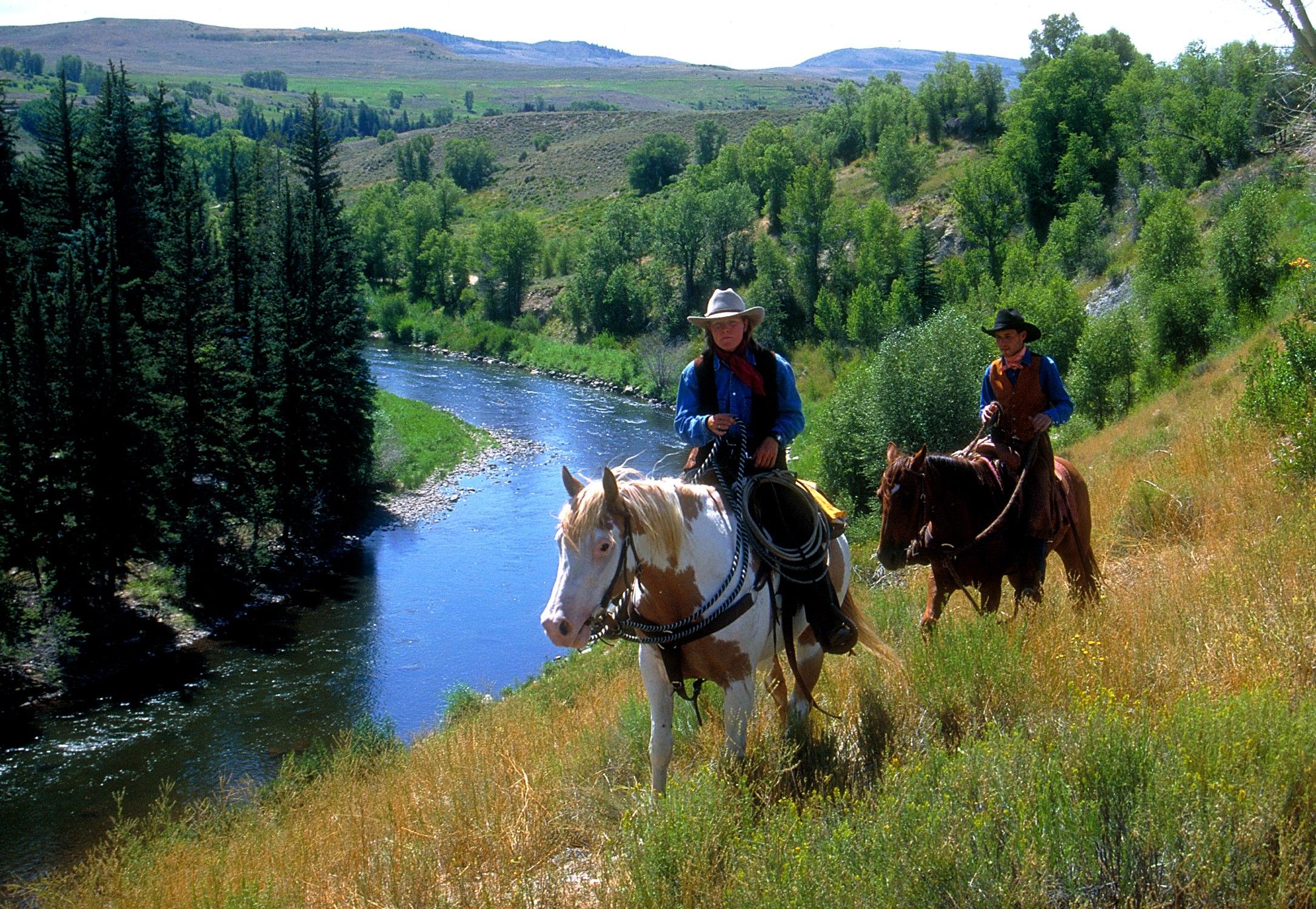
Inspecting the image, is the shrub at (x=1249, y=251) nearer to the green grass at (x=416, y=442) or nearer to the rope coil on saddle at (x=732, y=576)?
the green grass at (x=416, y=442)

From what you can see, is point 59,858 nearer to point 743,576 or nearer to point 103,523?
point 103,523

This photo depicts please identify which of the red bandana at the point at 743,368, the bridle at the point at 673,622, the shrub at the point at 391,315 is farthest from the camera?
the shrub at the point at 391,315

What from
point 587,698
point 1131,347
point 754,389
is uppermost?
point 754,389

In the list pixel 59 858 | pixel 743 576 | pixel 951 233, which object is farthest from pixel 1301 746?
pixel 951 233

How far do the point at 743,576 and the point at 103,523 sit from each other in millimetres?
23255

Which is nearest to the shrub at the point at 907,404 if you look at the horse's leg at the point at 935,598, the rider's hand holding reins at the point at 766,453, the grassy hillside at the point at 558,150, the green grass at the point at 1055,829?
the horse's leg at the point at 935,598

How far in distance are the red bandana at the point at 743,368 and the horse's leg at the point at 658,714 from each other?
1.64 m

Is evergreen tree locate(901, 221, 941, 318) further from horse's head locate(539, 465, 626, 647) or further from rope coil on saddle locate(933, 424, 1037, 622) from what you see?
horse's head locate(539, 465, 626, 647)

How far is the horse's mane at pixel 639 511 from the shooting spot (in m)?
4.76

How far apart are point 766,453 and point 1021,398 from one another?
310cm

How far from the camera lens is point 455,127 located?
489 ft

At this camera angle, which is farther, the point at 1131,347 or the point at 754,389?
the point at 1131,347

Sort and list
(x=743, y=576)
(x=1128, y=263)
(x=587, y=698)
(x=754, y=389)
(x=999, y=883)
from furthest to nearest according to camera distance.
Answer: (x=1128, y=263) → (x=587, y=698) → (x=754, y=389) → (x=743, y=576) → (x=999, y=883)

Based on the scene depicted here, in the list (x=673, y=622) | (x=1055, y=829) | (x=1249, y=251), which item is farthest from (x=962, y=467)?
(x=1249, y=251)
